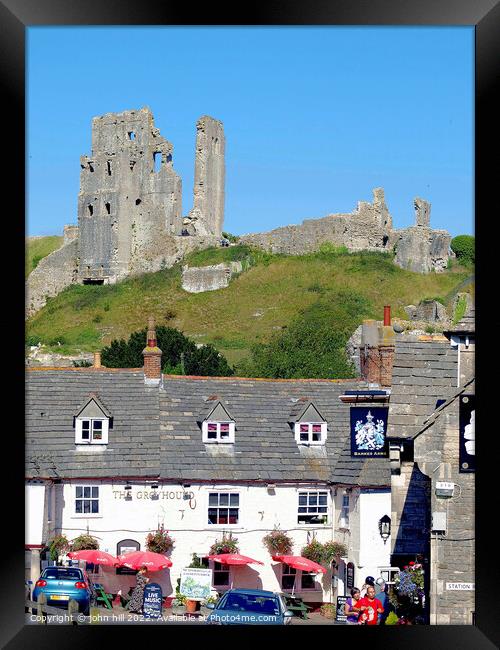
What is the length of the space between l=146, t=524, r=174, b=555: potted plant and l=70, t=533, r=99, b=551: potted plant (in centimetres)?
120

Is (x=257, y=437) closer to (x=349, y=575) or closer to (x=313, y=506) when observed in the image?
(x=313, y=506)

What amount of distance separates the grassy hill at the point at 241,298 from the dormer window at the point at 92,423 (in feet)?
140

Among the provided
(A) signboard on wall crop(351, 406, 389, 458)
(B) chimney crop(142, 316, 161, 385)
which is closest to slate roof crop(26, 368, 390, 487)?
(B) chimney crop(142, 316, 161, 385)

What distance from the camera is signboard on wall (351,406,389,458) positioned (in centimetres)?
2014

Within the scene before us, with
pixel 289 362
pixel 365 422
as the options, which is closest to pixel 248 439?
pixel 365 422

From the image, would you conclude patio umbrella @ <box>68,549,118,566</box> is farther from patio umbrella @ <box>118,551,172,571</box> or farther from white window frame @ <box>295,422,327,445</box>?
white window frame @ <box>295,422,327,445</box>

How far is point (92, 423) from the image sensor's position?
31078 mm

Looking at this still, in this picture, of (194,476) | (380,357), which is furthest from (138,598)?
(380,357)

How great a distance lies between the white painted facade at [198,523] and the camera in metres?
29.7

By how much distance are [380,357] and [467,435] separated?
15.3 m

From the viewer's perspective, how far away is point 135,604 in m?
24.7
